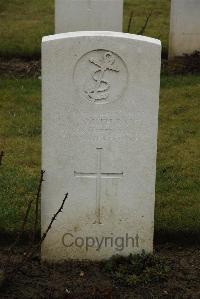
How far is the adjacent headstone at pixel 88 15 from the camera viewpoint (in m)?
9.30

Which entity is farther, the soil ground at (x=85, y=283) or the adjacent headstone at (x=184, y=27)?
the adjacent headstone at (x=184, y=27)

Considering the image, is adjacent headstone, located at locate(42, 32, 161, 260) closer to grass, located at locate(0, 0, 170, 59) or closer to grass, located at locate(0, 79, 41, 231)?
grass, located at locate(0, 79, 41, 231)

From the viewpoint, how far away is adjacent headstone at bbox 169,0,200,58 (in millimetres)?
9703

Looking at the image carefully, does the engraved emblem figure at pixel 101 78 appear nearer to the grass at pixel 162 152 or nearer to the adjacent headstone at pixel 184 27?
the grass at pixel 162 152

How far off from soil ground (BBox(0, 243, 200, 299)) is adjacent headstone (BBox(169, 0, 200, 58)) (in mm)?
5295

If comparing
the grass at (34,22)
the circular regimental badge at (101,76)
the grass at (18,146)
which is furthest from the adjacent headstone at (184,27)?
the circular regimental badge at (101,76)

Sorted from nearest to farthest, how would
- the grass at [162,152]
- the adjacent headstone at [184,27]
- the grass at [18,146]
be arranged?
the grass at [162,152], the grass at [18,146], the adjacent headstone at [184,27]

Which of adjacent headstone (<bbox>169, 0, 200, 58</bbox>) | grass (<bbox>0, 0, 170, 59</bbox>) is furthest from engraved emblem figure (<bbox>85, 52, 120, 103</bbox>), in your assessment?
grass (<bbox>0, 0, 170, 59</bbox>)

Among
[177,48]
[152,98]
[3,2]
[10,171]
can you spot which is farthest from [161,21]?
[152,98]

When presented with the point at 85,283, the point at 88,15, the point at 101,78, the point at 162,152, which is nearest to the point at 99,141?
the point at 101,78

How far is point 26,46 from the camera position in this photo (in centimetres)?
1054

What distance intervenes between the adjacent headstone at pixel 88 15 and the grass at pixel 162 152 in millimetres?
893

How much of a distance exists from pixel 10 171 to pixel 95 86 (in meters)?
2.01

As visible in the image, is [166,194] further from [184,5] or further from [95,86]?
[184,5]
